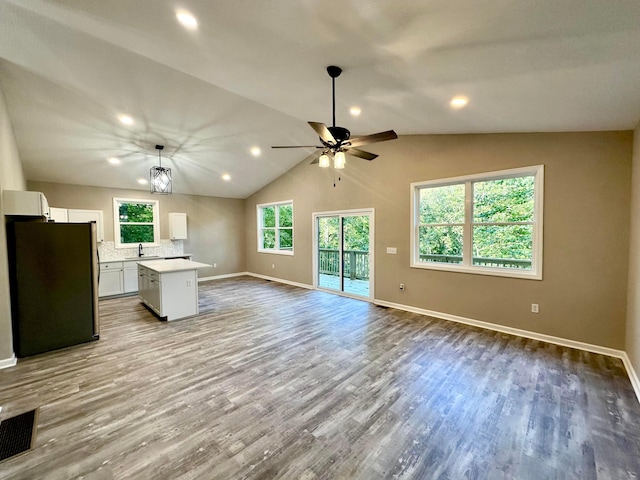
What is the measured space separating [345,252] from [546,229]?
3.65 metres

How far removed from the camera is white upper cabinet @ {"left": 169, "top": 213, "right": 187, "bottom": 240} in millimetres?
7316

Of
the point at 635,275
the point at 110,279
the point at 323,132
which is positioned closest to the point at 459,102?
the point at 323,132

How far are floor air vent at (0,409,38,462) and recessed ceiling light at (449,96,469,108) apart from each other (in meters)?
4.80

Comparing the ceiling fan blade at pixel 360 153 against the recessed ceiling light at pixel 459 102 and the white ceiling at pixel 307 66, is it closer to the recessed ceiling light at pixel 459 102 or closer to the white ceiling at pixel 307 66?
the white ceiling at pixel 307 66

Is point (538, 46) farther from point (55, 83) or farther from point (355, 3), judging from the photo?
point (55, 83)

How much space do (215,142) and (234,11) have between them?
353 centimetres

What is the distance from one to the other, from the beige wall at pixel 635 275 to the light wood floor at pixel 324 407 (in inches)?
12.3

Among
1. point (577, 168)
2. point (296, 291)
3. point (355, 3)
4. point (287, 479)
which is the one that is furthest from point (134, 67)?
point (577, 168)

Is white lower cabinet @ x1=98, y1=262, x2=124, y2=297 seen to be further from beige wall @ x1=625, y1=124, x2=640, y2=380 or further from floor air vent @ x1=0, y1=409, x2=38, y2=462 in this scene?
beige wall @ x1=625, y1=124, x2=640, y2=380

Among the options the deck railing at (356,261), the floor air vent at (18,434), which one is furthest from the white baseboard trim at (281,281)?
the floor air vent at (18,434)

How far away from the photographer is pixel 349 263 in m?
6.34

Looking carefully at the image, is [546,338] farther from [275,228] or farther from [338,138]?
[275,228]

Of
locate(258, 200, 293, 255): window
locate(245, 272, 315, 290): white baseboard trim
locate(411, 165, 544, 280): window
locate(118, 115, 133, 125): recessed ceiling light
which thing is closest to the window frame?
locate(258, 200, 293, 255): window

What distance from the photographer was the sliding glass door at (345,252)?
231 inches
